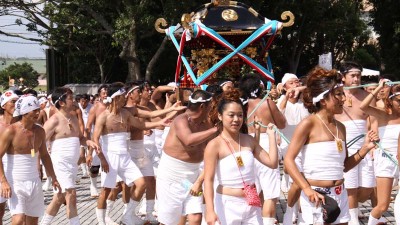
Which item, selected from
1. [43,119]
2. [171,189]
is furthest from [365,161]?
[43,119]

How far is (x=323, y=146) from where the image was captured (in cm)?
569

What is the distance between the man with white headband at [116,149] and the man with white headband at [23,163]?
6.22 ft

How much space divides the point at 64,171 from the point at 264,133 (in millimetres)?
2838

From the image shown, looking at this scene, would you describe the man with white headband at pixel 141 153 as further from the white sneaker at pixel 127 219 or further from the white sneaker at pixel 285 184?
the white sneaker at pixel 285 184

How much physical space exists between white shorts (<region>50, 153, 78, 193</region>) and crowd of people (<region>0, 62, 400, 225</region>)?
0.05 feet

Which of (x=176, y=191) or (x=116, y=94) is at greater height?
(x=116, y=94)

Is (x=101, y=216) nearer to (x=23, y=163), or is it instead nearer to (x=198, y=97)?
(x=23, y=163)

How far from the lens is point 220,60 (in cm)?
1389

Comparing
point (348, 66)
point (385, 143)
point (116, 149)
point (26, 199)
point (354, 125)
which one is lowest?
point (26, 199)

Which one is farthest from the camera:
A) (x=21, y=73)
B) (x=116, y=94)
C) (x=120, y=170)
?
(x=21, y=73)

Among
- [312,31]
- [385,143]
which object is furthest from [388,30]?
[385,143]

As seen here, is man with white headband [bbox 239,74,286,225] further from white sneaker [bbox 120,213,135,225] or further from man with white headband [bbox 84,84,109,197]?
man with white headband [bbox 84,84,109,197]

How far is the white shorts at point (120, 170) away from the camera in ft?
31.2

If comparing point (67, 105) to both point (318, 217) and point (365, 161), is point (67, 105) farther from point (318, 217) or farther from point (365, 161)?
point (318, 217)
